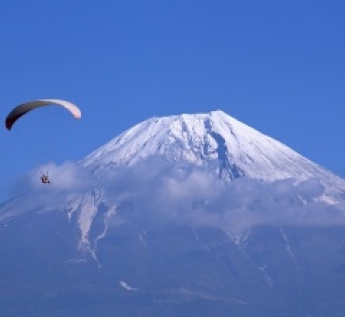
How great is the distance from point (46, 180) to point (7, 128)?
3.39 meters

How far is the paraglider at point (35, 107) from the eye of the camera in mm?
65750

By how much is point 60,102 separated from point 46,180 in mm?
4199

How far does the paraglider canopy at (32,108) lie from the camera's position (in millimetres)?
65750

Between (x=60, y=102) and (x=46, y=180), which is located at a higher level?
(x=60, y=102)

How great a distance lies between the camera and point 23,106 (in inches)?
2628

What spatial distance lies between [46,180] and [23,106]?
4.18 meters

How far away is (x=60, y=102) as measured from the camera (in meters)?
66.6

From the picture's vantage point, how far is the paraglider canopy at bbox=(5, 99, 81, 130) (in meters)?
65.8

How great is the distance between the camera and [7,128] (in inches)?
2596

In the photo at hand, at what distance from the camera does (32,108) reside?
66.3 meters

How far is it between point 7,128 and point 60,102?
10.2 ft

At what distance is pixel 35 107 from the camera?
66188 millimetres

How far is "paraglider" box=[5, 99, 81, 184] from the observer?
2589 inches

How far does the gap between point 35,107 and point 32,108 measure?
22 centimetres
